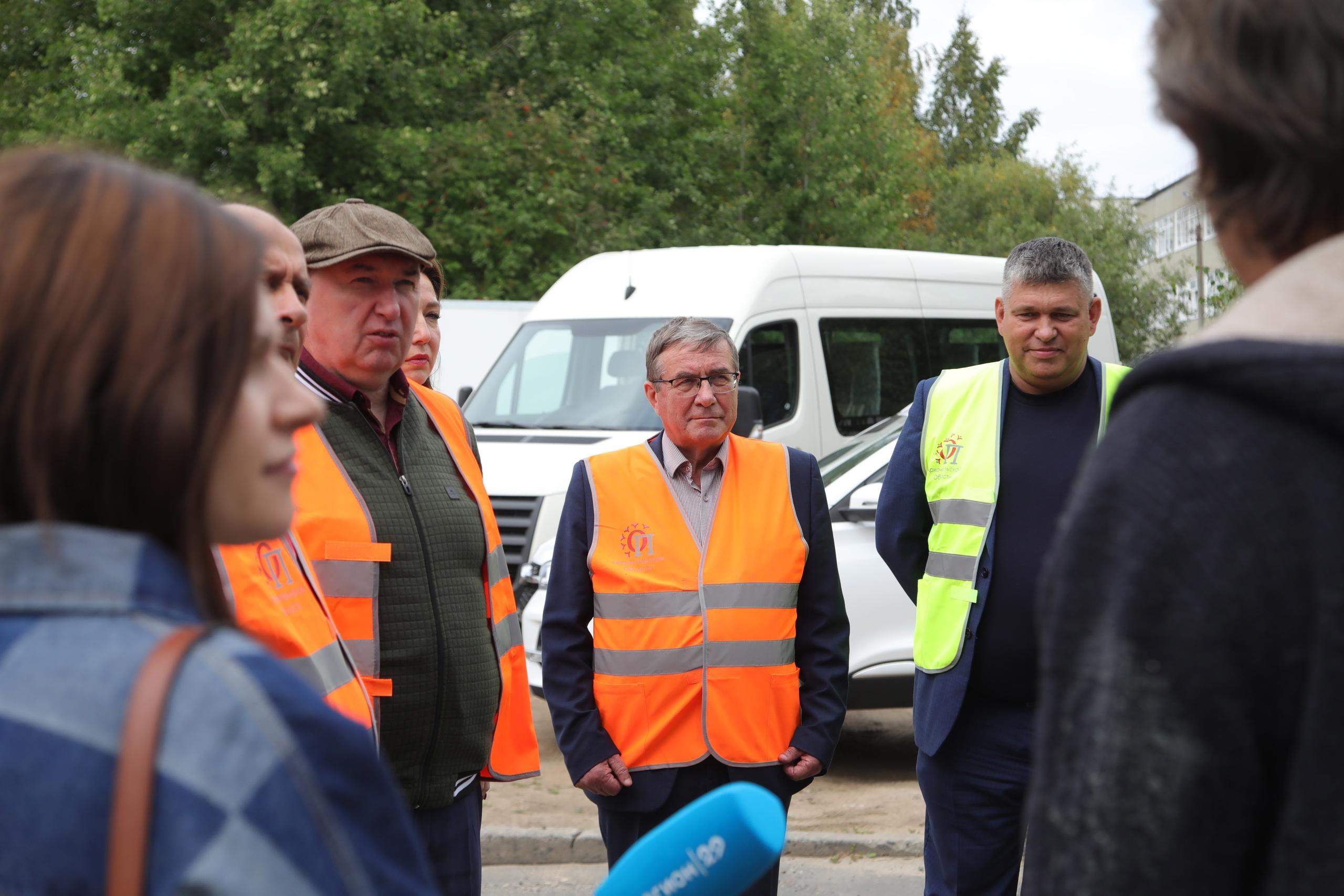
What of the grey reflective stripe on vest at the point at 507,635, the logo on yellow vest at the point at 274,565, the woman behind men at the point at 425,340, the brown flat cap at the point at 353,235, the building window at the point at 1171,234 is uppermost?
the building window at the point at 1171,234

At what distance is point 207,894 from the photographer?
3.13 feet

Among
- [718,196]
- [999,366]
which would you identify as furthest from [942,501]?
[718,196]

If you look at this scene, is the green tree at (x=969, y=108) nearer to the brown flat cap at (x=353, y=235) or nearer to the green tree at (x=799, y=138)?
the green tree at (x=799, y=138)

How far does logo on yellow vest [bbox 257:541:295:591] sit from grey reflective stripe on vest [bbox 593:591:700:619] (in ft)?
5.33

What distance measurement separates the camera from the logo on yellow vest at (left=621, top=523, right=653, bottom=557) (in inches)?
149

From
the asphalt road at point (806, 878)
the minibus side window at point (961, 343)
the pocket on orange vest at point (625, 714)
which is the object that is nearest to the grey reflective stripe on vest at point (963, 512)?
the pocket on orange vest at point (625, 714)

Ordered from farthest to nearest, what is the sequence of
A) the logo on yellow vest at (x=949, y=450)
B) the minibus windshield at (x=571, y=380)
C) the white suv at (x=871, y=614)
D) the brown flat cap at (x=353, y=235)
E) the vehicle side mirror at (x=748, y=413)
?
the minibus windshield at (x=571, y=380)
the vehicle side mirror at (x=748, y=413)
the white suv at (x=871, y=614)
the logo on yellow vest at (x=949, y=450)
the brown flat cap at (x=353, y=235)

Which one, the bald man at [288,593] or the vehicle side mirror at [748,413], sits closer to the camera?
the bald man at [288,593]

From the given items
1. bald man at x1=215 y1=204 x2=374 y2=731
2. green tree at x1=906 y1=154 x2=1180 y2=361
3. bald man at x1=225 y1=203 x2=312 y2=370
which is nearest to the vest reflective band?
→ bald man at x1=215 y1=204 x2=374 y2=731

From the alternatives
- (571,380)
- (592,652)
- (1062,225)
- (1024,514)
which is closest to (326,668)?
(592,652)

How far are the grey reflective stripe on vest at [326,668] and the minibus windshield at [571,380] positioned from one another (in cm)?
641

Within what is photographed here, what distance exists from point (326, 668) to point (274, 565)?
0.65 ft

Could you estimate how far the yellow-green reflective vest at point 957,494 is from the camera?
12.5 ft

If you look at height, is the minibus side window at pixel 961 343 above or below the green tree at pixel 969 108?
below
